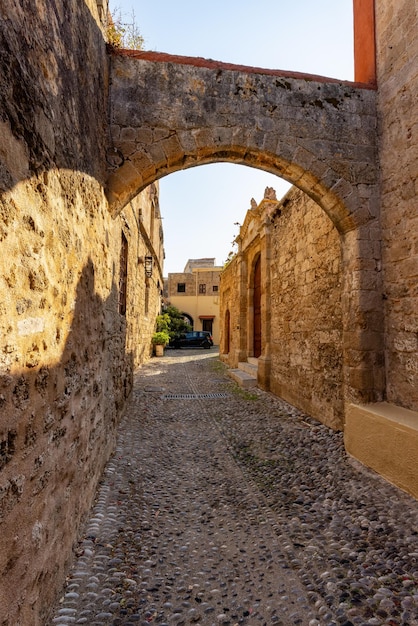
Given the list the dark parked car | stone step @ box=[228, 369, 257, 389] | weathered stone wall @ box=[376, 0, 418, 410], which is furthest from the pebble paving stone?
the dark parked car

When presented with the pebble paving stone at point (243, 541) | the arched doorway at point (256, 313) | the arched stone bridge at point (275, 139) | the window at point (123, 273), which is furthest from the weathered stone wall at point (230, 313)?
the pebble paving stone at point (243, 541)

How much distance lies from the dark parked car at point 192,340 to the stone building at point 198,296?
24.6ft

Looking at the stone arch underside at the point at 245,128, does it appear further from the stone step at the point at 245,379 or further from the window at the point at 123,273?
the stone step at the point at 245,379

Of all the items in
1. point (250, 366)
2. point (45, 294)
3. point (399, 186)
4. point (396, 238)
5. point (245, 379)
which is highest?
point (399, 186)

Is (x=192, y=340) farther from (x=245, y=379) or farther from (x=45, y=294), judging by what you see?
(x=45, y=294)

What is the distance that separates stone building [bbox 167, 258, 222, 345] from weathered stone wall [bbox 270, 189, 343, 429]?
74.3 ft

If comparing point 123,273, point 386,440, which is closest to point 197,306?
point 123,273

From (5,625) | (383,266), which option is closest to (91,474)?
(5,625)

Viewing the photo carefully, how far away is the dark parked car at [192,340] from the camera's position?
20.9 meters

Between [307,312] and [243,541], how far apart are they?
3594 mm

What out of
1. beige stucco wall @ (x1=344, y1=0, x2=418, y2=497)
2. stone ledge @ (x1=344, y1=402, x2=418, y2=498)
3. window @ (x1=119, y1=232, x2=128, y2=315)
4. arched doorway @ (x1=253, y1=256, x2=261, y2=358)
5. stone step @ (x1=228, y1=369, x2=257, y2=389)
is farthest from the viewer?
arched doorway @ (x1=253, y1=256, x2=261, y2=358)

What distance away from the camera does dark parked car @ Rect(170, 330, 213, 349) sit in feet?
68.4

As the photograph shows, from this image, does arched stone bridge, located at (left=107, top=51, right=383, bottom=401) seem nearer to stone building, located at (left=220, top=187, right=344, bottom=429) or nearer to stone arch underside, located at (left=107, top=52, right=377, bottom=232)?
stone arch underside, located at (left=107, top=52, right=377, bottom=232)

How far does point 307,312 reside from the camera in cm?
514
